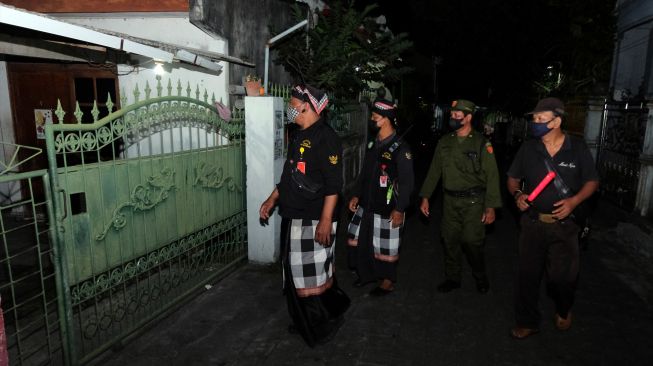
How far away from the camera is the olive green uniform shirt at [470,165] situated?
4.32 meters

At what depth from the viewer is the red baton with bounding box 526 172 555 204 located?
11.5 ft

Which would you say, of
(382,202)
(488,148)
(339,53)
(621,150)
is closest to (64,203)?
(382,202)

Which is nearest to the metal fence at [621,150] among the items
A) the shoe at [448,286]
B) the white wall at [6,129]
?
the shoe at [448,286]

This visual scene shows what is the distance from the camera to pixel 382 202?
439cm

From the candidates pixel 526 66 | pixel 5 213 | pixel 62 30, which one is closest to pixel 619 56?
pixel 526 66

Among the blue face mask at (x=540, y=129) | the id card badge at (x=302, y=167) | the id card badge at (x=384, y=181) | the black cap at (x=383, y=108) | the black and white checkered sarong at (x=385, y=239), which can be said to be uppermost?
the black cap at (x=383, y=108)

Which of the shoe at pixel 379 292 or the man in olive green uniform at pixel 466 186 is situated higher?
the man in olive green uniform at pixel 466 186

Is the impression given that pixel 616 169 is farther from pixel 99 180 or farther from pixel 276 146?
pixel 99 180

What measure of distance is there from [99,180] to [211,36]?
3.66 m

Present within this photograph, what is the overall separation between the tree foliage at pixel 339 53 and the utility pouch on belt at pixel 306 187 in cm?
423

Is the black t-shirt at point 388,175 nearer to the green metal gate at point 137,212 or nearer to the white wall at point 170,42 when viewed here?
the green metal gate at point 137,212

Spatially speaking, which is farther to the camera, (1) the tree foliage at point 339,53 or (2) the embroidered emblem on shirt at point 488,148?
(1) the tree foliage at point 339,53

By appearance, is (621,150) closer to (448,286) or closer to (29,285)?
(448,286)

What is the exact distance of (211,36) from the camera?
246 inches
